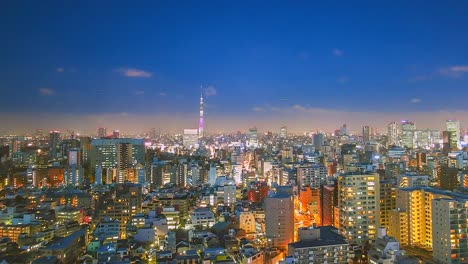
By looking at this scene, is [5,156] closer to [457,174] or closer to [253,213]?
[253,213]

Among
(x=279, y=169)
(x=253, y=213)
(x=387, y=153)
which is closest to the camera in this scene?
(x=253, y=213)

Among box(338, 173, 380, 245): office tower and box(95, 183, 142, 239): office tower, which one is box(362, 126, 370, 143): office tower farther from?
box(95, 183, 142, 239): office tower

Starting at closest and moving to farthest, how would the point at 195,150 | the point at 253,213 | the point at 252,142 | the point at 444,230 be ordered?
1. the point at 444,230
2. the point at 253,213
3. the point at 195,150
4. the point at 252,142

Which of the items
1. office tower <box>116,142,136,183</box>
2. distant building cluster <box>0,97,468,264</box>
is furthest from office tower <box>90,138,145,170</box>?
distant building cluster <box>0,97,468,264</box>

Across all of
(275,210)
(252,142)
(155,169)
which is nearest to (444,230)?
(275,210)

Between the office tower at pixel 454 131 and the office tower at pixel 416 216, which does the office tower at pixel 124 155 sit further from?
the office tower at pixel 454 131

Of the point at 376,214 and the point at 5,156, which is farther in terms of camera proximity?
the point at 5,156
